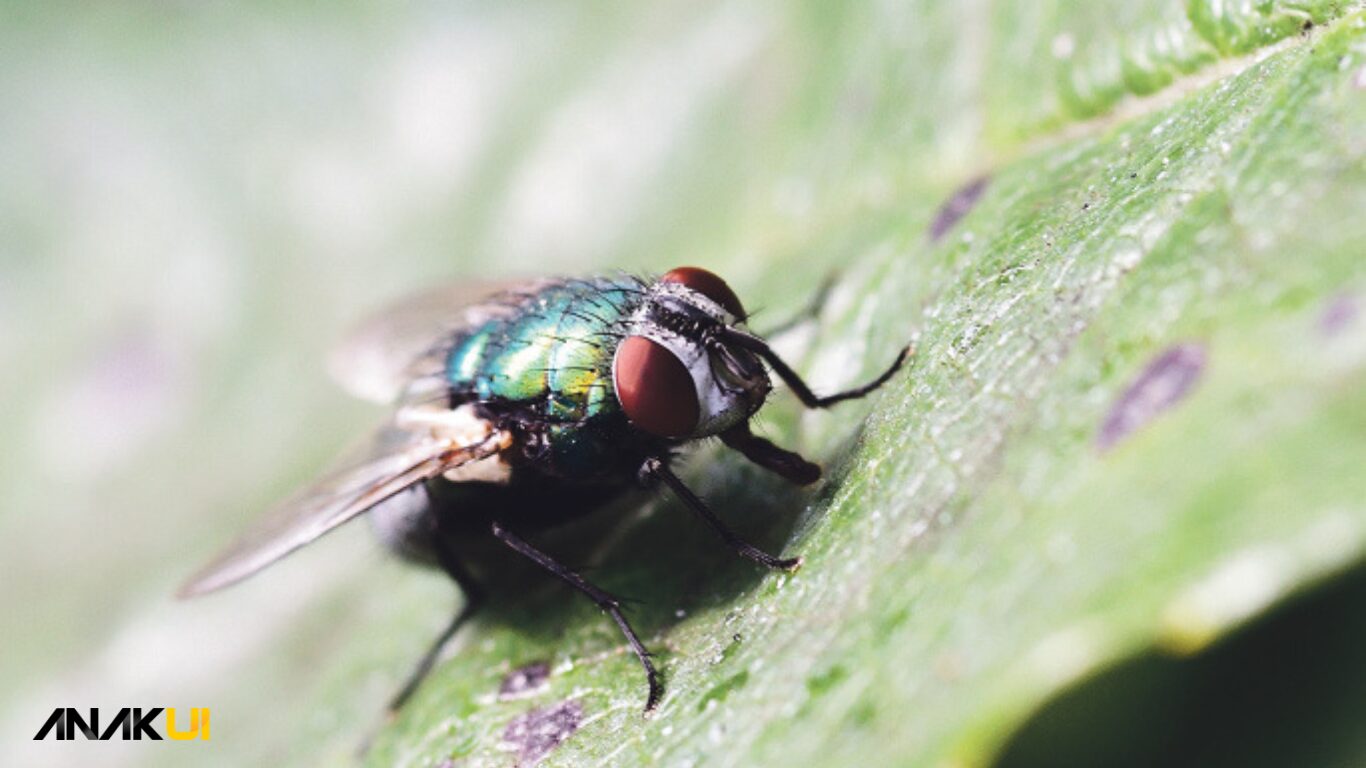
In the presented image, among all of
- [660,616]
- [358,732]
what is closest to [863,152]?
[660,616]

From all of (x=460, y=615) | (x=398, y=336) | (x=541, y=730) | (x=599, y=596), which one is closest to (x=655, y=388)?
(x=599, y=596)

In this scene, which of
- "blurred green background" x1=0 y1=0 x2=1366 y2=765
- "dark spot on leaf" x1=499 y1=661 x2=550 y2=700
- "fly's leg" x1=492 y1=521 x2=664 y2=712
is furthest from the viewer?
"dark spot on leaf" x1=499 y1=661 x2=550 y2=700

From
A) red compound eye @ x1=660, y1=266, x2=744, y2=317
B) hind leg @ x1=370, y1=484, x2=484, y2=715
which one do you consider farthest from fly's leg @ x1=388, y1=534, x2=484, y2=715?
red compound eye @ x1=660, y1=266, x2=744, y2=317

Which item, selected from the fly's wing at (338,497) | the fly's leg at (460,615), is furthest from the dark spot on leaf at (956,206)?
the fly's leg at (460,615)

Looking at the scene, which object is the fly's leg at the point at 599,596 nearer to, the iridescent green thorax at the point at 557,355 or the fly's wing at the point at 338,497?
the fly's wing at the point at 338,497

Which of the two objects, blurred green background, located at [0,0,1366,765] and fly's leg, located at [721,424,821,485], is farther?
fly's leg, located at [721,424,821,485]

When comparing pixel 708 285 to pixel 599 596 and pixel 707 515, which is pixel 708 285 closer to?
pixel 707 515

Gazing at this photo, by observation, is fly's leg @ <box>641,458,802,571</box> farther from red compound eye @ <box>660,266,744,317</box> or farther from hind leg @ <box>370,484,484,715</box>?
hind leg @ <box>370,484,484,715</box>

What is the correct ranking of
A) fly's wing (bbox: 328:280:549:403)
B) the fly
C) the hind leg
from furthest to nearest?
fly's wing (bbox: 328:280:549:403)
the hind leg
the fly
